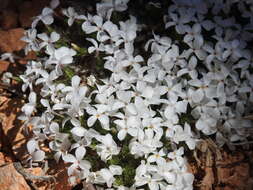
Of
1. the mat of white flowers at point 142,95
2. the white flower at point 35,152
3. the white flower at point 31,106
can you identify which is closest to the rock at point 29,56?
the mat of white flowers at point 142,95

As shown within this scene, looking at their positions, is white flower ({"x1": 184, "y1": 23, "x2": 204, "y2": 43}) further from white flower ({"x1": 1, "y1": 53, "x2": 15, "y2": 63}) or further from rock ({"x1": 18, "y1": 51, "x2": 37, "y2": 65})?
white flower ({"x1": 1, "y1": 53, "x2": 15, "y2": 63})

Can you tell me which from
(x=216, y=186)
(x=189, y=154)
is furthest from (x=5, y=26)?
(x=216, y=186)

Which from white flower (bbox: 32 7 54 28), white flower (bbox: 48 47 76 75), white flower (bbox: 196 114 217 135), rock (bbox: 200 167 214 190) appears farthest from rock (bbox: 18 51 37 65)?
rock (bbox: 200 167 214 190)

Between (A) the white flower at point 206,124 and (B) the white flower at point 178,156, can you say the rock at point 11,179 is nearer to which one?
(B) the white flower at point 178,156

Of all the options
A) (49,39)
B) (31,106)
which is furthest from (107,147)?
(49,39)

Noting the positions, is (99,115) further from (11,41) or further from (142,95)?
(11,41)
